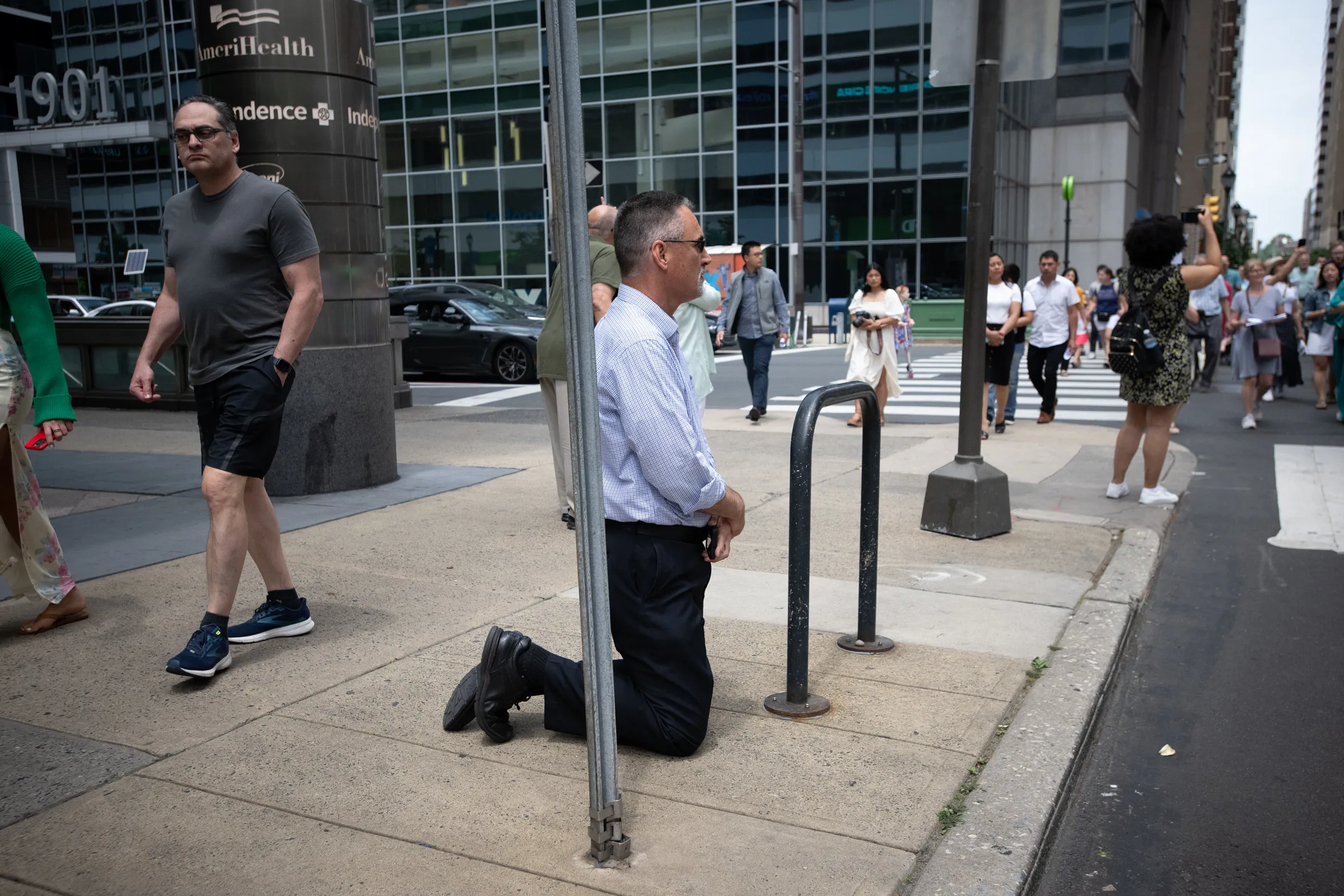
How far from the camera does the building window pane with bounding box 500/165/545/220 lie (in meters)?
36.3

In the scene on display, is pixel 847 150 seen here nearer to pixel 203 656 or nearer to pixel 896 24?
pixel 896 24

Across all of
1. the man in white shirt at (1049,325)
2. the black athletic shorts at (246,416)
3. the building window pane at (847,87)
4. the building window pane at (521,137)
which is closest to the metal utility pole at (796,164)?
the building window pane at (847,87)

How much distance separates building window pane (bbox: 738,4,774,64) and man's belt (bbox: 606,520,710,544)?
3299 cm

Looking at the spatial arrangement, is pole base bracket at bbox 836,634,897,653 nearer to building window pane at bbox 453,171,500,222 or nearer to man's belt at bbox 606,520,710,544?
man's belt at bbox 606,520,710,544

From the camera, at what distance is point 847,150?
35.3 metres

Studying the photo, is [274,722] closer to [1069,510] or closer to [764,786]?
[764,786]

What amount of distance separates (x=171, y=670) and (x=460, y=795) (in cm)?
138

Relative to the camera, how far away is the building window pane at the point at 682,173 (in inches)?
1395

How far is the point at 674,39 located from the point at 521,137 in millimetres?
5665

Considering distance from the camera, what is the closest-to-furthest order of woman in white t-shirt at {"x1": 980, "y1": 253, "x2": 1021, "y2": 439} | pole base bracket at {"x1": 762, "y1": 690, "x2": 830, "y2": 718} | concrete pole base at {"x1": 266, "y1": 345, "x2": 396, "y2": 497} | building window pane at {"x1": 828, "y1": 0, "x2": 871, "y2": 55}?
pole base bracket at {"x1": 762, "y1": 690, "x2": 830, "y2": 718}
concrete pole base at {"x1": 266, "y1": 345, "x2": 396, "y2": 497}
woman in white t-shirt at {"x1": 980, "y1": 253, "x2": 1021, "y2": 439}
building window pane at {"x1": 828, "y1": 0, "x2": 871, "y2": 55}

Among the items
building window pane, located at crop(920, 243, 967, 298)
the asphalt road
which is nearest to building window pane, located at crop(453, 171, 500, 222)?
building window pane, located at crop(920, 243, 967, 298)

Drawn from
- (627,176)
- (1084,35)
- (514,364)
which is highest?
(1084,35)

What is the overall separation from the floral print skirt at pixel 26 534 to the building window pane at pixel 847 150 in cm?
3280

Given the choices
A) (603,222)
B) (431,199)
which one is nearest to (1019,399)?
(603,222)
